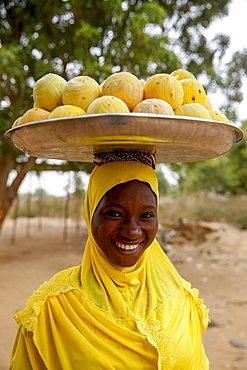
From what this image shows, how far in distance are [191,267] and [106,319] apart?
822 cm

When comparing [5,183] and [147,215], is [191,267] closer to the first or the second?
[5,183]

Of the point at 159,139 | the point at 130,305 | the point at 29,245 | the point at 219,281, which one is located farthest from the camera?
the point at 29,245

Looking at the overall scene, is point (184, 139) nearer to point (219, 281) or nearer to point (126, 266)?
point (126, 266)

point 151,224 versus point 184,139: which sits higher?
point 184,139

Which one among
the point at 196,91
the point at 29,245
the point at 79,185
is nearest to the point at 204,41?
the point at 79,185

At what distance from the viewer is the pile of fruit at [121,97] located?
134 centimetres

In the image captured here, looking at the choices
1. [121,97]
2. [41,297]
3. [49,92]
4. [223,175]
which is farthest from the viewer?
[223,175]

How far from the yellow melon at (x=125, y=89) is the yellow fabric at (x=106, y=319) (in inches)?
11.1

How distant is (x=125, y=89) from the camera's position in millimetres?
1433

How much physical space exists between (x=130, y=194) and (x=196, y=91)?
45 centimetres

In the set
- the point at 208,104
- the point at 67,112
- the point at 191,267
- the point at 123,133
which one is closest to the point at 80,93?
the point at 67,112

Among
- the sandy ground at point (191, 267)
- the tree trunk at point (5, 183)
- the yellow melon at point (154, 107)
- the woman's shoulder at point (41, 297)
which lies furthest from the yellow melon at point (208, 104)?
the tree trunk at point (5, 183)

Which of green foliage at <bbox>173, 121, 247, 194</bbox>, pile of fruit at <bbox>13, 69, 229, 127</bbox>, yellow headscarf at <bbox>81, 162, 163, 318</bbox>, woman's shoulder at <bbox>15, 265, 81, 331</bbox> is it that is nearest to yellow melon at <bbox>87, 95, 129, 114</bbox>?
pile of fruit at <bbox>13, 69, 229, 127</bbox>

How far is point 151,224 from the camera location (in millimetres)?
1639
